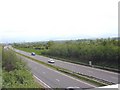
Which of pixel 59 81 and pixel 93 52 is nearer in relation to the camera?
pixel 59 81

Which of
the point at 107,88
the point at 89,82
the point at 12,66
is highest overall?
the point at 107,88

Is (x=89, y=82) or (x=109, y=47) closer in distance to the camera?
(x=89, y=82)

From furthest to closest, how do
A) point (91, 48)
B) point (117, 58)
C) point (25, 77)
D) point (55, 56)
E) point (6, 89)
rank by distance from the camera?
point (55, 56) < point (91, 48) < point (117, 58) < point (25, 77) < point (6, 89)

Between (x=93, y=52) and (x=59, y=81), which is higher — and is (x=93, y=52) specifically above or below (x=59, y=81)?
above

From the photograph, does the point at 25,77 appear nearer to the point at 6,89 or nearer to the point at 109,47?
the point at 6,89

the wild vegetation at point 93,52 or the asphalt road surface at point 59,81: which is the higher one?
the wild vegetation at point 93,52

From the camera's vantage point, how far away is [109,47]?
11.5 meters

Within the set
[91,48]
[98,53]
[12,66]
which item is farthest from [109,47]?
[12,66]

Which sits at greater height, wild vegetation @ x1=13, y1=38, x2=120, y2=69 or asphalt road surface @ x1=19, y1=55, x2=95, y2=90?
wild vegetation @ x1=13, y1=38, x2=120, y2=69

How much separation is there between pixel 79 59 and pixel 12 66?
7382 millimetres

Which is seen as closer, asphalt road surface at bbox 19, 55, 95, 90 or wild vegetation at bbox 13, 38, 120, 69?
asphalt road surface at bbox 19, 55, 95, 90

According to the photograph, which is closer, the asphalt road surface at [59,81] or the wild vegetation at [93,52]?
the asphalt road surface at [59,81]

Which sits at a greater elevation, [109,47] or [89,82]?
[109,47]

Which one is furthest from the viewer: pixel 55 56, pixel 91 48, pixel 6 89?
pixel 55 56
